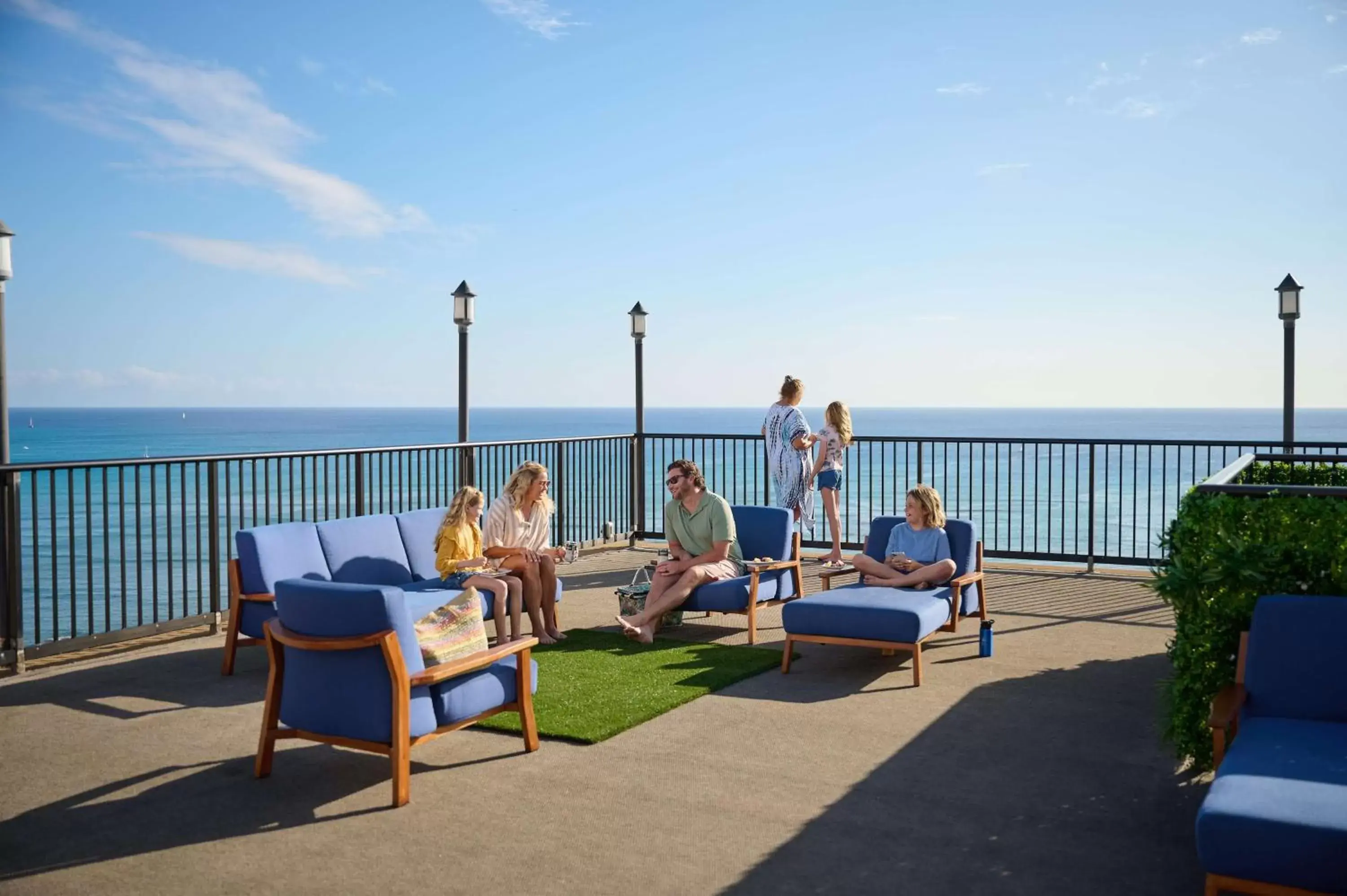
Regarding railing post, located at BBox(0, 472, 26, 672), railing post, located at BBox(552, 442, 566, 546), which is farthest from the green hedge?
railing post, located at BBox(552, 442, 566, 546)

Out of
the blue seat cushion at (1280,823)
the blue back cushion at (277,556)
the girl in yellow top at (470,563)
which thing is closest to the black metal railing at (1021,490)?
the blue seat cushion at (1280,823)

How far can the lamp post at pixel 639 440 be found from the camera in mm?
11062

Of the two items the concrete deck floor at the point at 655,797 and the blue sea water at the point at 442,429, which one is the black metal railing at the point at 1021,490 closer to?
the concrete deck floor at the point at 655,797

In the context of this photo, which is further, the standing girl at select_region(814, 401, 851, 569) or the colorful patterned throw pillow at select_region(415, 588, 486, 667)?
the standing girl at select_region(814, 401, 851, 569)

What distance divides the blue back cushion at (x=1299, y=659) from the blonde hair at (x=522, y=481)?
407 centimetres

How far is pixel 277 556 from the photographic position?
19.2 ft

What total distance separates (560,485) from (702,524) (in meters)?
3.64

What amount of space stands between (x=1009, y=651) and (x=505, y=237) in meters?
50.1

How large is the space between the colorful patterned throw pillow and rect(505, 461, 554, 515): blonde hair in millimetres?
2376

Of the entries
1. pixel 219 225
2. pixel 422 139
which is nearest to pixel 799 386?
pixel 422 139

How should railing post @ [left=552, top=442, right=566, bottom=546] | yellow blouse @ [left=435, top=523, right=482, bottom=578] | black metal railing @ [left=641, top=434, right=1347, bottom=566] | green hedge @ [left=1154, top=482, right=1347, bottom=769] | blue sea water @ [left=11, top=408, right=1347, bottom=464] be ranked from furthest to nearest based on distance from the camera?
blue sea water @ [left=11, top=408, right=1347, bottom=464], railing post @ [left=552, top=442, right=566, bottom=546], black metal railing @ [left=641, top=434, right=1347, bottom=566], yellow blouse @ [left=435, top=523, right=482, bottom=578], green hedge @ [left=1154, top=482, right=1347, bottom=769]

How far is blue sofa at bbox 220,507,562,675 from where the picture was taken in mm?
5785

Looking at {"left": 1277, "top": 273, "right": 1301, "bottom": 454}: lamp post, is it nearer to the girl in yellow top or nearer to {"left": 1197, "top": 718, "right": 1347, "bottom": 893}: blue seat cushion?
the girl in yellow top

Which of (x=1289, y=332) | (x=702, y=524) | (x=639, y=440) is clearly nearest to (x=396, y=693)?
(x=702, y=524)
